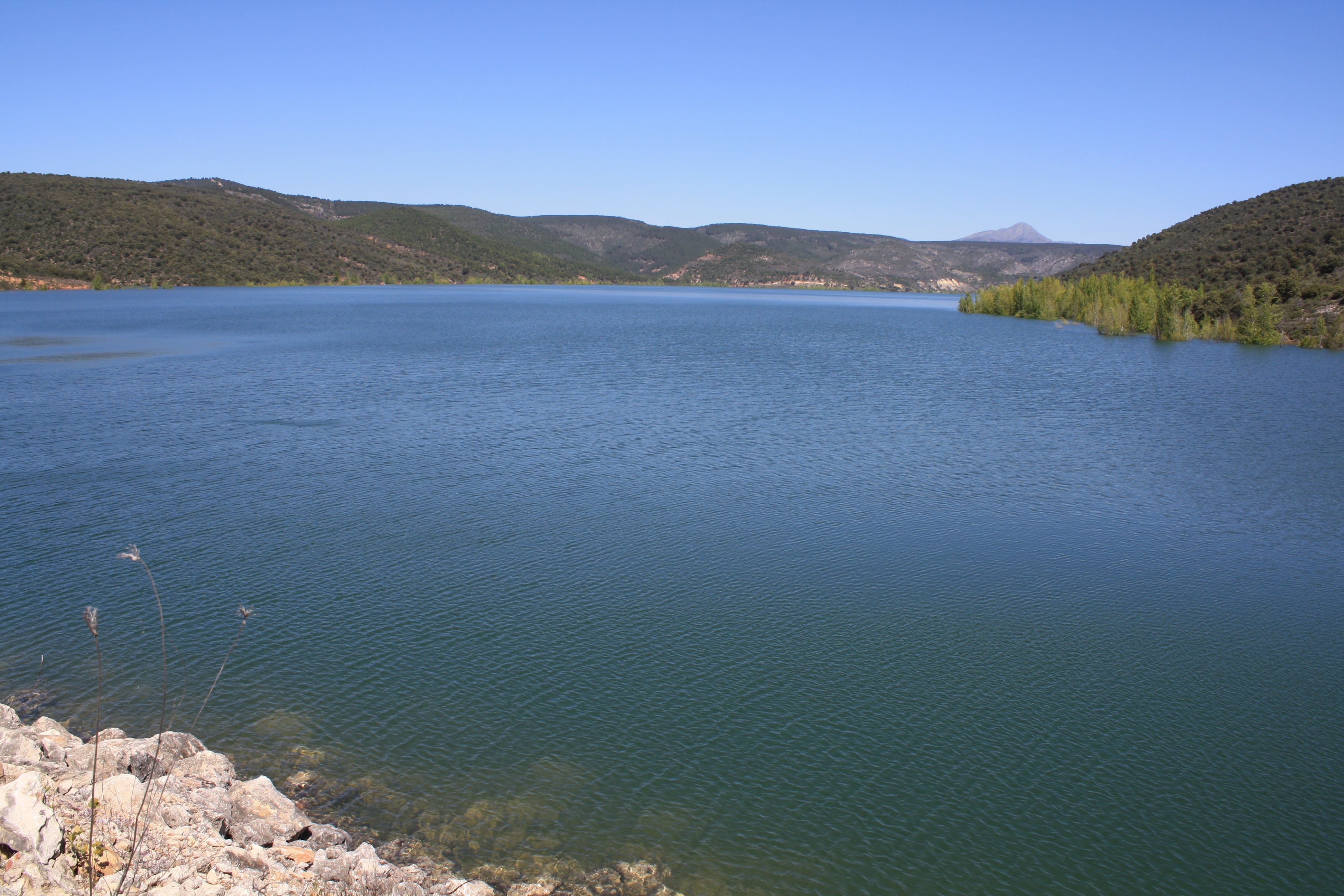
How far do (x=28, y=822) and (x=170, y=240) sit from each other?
12115cm

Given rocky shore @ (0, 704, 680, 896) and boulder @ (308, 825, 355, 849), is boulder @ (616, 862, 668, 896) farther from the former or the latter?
boulder @ (308, 825, 355, 849)

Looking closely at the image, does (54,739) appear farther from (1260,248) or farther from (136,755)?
(1260,248)

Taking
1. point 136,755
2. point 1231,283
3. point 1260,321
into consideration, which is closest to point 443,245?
point 1231,283

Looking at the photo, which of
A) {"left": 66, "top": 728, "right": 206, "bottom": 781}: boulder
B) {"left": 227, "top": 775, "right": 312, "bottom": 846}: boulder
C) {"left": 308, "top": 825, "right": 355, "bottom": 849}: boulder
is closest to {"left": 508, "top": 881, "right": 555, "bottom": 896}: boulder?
{"left": 308, "top": 825, "right": 355, "bottom": 849}: boulder

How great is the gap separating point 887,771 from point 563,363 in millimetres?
33030

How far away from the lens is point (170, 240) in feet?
352

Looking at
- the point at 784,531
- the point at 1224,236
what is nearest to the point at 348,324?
the point at 784,531

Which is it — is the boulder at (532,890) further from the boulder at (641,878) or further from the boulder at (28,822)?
the boulder at (28,822)

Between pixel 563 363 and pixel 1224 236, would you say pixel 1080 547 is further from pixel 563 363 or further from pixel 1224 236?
pixel 1224 236

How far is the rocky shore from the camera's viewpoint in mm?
5402

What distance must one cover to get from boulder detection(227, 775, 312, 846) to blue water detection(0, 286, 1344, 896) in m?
0.81

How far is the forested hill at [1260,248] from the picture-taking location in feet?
189

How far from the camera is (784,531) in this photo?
15.7 m

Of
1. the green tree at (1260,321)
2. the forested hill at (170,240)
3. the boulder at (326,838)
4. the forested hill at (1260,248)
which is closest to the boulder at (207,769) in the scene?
the boulder at (326,838)
